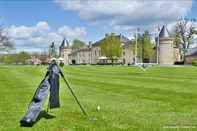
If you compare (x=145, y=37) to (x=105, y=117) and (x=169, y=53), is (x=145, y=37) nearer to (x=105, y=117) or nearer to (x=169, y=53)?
(x=169, y=53)

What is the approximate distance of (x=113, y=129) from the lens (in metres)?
9.94

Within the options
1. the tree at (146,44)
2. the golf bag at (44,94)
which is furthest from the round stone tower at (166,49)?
the golf bag at (44,94)

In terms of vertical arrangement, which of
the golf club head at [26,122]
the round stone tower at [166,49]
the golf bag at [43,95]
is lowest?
the golf club head at [26,122]

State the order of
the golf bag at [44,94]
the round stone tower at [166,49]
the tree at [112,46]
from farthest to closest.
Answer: the round stone tower at [166,49] < the tree at [112,46] < the golf bag at [44,94]

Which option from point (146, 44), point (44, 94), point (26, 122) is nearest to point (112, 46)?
point (146, 44)

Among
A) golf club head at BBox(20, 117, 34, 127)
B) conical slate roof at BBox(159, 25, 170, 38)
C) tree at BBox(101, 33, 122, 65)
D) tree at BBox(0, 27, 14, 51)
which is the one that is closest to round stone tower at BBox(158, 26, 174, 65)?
conical slate roof at BBox(159, 25, 170, 38)

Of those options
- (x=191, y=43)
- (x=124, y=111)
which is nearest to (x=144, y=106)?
(x=124, y=111)

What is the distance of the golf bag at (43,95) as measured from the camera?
1020 centimetres

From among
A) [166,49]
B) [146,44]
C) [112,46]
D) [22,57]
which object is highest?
[146,44]

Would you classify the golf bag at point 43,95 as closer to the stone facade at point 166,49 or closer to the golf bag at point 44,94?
the golf bag at point 44,94

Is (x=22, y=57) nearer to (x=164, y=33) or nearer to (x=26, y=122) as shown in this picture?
(x=164, y=33)

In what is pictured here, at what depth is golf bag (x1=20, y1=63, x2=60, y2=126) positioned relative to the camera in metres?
10.2

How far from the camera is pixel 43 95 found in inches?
416

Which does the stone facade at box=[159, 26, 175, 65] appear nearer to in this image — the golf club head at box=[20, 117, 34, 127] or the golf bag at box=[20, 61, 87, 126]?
the golf bag at box=[20, 61, 87, 126]
